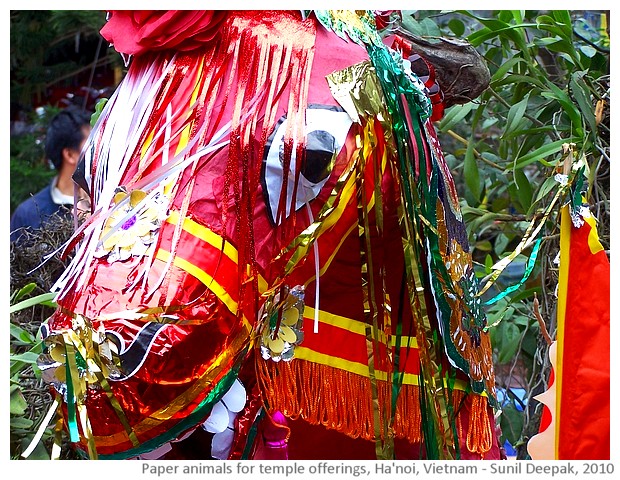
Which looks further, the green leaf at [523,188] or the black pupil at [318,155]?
the green leaf at [523,188]

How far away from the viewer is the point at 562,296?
1.46m

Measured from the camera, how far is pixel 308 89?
4.09 feet

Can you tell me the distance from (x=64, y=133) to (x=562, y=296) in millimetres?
2100

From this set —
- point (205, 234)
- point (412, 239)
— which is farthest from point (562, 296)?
point (205, 234)

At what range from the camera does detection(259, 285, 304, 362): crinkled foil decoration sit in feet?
4.01

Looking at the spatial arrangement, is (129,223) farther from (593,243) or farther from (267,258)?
(593,243)

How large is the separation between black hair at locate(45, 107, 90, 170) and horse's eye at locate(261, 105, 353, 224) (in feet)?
6.76

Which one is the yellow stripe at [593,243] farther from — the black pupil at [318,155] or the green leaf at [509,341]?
the green leaf at [509,341]

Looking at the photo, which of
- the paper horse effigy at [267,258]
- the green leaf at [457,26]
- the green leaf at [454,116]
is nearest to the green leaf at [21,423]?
the paper horse effigy at [267,258]

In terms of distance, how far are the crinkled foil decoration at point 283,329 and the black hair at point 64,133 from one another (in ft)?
6.76

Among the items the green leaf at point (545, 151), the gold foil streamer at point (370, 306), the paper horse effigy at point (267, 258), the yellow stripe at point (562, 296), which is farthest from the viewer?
the green leaf at point (545, 151)

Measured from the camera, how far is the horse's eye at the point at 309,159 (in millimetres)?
1192

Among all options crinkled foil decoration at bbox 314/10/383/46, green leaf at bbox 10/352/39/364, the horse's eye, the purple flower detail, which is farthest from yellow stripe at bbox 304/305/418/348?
green leaf at bbox 10/352/39/364

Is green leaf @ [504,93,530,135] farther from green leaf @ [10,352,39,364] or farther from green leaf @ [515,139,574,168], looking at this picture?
green leaf @ [10,352,39,364]
